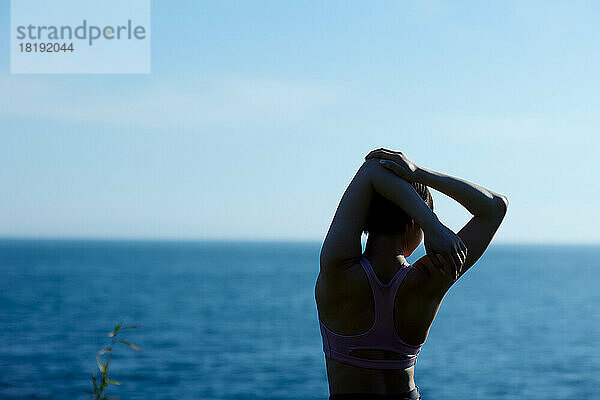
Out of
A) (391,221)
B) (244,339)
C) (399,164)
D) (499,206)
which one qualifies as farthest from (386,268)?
(244,339)

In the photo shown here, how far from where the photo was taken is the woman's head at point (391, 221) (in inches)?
121

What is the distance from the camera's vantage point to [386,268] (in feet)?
9.95

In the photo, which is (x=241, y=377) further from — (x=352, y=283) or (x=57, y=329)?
(x=352, y=283)

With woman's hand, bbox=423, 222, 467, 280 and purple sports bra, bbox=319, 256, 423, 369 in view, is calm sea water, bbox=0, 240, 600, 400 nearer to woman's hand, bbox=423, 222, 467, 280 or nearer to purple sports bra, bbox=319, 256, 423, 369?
purple sports bra, bbox=319, 256, 423, 369

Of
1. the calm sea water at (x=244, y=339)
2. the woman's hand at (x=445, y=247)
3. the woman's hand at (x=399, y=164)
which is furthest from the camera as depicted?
the calm sea water at (x=244, y=339)

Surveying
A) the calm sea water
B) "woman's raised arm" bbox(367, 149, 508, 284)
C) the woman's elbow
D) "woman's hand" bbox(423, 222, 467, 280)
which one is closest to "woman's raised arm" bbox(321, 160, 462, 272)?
"woman's hand" bbox(423, 222, 467, 280)

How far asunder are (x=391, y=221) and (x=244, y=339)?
60640 millimetres

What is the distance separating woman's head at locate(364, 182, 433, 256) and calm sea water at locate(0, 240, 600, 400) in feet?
127

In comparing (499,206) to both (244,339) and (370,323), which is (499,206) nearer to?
(370,323)

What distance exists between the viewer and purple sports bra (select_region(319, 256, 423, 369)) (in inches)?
118

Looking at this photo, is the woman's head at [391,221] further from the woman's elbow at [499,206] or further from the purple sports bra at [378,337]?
the woman's elbow at [499,206]

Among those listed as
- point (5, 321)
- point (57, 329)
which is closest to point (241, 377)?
point (57, 329)

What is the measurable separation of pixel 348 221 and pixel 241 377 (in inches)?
1803

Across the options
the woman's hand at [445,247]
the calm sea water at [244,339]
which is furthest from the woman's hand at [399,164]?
the calm sea water at [244,339]
